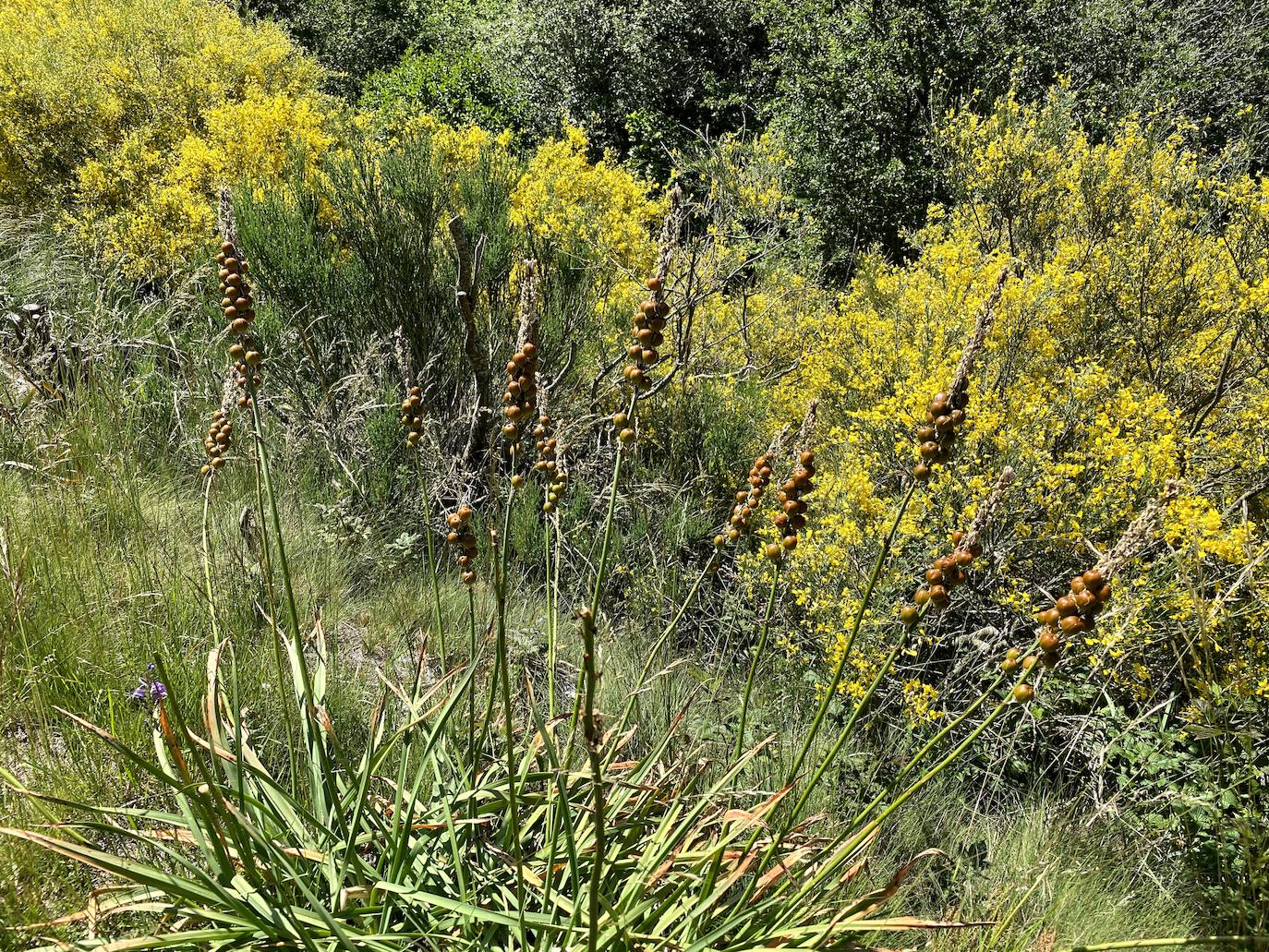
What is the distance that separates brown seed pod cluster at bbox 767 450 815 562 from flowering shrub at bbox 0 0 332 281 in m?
4.78

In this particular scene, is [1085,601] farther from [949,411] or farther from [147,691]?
[147,691]

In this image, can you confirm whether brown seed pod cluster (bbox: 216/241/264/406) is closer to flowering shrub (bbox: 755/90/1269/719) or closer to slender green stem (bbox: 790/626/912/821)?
slender green stem (bbox: 790/626/912/821)

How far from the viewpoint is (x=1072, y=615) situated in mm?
1033

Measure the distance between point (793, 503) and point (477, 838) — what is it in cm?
98

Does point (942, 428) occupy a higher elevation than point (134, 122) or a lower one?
lower

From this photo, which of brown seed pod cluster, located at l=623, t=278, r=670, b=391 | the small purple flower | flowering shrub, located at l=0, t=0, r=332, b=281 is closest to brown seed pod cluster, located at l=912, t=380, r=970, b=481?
brown seed pod cluster, located at l=623, t=278, r=670, b=391

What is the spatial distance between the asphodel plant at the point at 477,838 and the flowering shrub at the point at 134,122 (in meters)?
4.28

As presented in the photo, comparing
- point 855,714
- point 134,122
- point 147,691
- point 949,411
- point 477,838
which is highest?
point 134,122

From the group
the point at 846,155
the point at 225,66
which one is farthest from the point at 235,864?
the point at 846,155

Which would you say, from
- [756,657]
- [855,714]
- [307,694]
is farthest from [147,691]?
[855,714]

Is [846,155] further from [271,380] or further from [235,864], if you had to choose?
[235,864]

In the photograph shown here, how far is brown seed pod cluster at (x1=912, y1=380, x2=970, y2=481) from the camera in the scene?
3.59ft

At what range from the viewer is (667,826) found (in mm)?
1571

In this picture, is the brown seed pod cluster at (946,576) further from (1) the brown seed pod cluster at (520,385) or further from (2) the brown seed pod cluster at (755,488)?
(1) the brown seed pod cluster at (520,385)
